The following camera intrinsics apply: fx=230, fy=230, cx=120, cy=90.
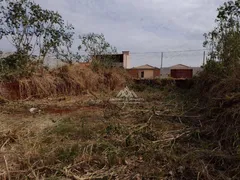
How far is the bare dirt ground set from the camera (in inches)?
97.0

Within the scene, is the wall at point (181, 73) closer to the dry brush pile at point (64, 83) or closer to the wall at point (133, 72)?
the wall at point (133, 72)

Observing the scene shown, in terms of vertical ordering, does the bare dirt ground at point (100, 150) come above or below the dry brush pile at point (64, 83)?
below

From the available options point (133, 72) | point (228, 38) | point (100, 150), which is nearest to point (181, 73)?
point (133, 72)

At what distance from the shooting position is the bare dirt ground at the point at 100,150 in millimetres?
2465

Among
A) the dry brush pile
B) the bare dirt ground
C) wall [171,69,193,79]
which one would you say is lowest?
the bare dirt ground

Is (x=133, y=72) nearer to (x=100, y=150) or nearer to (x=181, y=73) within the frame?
(x=181, y=73)

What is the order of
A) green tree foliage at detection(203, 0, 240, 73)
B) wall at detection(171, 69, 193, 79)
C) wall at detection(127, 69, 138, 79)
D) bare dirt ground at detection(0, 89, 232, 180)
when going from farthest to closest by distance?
wall at detection(171, 69, 193, 79) < wall at detection(127, 69, 138, 79) < green tree foliage at detection(203, 0, 240, 73) < bare dirt ground at detection(0, 89, 232, 180)

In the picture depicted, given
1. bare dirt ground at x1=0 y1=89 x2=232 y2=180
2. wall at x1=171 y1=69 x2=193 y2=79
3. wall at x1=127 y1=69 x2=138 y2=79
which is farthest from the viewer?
wall at x1=171 y1=69 x2=193 y2=79

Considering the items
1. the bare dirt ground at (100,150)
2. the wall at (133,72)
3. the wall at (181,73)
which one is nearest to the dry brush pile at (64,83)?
the bare dirt ground at (100,150)

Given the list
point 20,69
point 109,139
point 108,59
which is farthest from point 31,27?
point 109,139

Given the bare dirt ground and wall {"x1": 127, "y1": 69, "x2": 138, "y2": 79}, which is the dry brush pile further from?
wall {"x1": 127, "y1": 69, "x2": 138, "y2": 79}

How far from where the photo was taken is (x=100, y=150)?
2963 millimetres

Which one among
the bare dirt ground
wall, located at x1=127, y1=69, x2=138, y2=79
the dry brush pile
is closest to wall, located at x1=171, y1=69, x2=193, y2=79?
wall, located at x1=127, y1=69, x2=138, y2=79

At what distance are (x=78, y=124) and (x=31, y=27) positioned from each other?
5.14 metres
